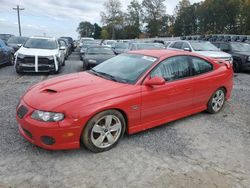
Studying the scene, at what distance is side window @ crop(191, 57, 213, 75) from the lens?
215 inches

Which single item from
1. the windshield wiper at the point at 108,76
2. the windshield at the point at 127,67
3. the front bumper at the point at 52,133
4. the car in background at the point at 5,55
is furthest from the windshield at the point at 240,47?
the front bumper at the point at 52,133

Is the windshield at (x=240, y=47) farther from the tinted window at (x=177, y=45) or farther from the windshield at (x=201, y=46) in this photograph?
the tinted window at (x=177, y=45)

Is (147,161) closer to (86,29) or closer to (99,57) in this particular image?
(99,57)

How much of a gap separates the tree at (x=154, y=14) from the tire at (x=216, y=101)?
→ 261 feet

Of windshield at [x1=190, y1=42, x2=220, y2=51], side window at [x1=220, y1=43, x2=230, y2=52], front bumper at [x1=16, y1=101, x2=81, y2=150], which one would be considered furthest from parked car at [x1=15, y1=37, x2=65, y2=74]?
side window at [x1=220, y1=43, x2=230, y2=52]

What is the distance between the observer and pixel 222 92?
6.16 m

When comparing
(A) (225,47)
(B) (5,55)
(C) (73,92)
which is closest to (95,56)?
(B) (5,55)

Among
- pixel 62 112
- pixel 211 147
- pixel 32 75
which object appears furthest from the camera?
pixel 32 75

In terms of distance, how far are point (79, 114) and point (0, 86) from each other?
5881mm

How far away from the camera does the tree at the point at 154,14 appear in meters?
83.6

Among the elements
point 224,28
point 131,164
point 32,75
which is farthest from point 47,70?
point 224,28

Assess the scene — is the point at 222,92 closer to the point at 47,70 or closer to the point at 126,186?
the point at 126,186

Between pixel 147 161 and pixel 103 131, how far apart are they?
78cm

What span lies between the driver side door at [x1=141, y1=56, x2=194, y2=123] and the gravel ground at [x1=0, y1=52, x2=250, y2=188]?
0.36m
